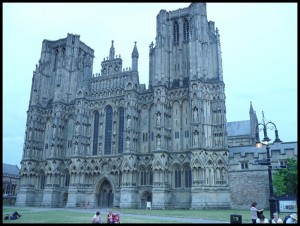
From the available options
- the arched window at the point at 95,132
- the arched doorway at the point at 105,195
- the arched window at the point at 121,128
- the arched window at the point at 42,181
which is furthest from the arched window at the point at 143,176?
the arched window at the point at 42,181

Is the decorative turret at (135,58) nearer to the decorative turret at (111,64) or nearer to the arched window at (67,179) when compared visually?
the decorative turret at (111,64)

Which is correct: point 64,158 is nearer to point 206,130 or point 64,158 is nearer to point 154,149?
point 154,149

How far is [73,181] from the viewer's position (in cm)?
5281

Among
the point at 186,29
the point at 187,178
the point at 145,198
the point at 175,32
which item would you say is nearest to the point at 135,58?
the point at 175,32

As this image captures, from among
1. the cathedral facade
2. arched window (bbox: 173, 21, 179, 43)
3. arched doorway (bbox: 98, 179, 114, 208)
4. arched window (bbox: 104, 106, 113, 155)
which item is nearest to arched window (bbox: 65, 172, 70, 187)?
the cathedral facade

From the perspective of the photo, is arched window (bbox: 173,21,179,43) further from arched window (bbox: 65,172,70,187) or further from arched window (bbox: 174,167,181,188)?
arched window (bbox: 65,172,70,187)

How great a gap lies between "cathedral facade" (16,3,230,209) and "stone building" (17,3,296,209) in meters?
0.17

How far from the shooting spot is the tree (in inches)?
1620

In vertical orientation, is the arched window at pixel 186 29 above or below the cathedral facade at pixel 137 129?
above

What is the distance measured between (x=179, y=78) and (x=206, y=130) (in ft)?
37.3

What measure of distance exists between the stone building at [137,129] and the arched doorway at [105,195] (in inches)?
7.0

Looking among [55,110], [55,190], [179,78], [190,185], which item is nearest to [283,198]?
[190,185]

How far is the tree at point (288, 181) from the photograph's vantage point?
4116cm

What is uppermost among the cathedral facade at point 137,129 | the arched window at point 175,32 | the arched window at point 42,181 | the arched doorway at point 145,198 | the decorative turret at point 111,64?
the arched window at point 175,32
